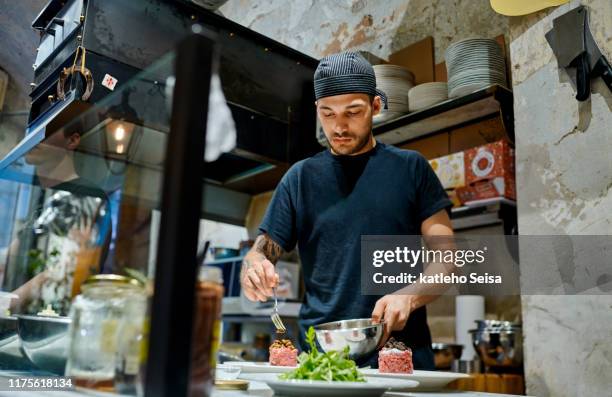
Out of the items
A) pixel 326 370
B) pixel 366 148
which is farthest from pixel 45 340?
pixel 366 148

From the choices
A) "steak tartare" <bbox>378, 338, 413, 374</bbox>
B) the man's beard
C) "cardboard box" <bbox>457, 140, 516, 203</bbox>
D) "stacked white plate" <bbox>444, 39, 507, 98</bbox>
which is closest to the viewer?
"steak tartare" <bbox>378, 338, 413, 374</bbox>

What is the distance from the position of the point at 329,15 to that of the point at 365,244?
2.64 meters

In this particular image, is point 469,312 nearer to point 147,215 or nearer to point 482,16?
point 482,16

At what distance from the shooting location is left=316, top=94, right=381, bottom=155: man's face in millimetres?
1851

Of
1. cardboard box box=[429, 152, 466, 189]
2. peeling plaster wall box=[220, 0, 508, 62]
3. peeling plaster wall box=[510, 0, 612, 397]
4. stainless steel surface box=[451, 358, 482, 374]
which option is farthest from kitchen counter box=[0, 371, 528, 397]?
peeling plaster wall box=[220, 0, 508, 62]

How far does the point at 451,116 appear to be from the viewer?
2865 millimetres

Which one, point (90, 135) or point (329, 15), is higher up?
point (329, 15)

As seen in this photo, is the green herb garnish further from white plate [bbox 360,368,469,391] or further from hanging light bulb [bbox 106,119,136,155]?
hanging light bulb [bbox 106,119,136,155]

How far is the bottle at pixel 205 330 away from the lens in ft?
1.91

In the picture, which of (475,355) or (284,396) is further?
(475,355)

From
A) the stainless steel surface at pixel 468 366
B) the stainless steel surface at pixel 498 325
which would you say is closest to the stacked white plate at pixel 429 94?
the stainless steel surface at pixel 498 325

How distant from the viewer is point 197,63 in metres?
0.60

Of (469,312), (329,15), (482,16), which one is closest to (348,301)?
(469,312)

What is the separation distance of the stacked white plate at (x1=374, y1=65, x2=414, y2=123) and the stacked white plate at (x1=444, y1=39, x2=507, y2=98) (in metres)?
0.30
